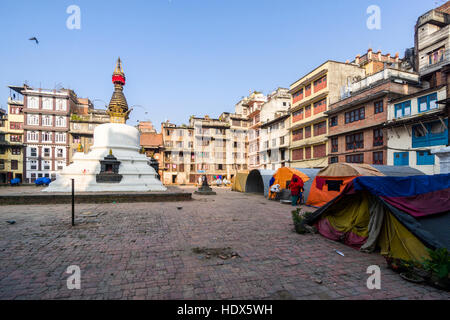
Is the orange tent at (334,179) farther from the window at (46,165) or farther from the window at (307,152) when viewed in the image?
the window at (46,165)

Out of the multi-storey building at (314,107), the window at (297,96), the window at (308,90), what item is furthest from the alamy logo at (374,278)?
the window at (297,96)

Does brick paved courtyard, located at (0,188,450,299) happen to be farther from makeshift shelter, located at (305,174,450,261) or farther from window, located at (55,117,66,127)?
window, located at (55,117,66,127)

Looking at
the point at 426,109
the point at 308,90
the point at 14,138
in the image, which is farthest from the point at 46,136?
the point at 426,109

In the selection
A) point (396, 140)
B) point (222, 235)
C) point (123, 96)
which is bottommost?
point (222, 235)

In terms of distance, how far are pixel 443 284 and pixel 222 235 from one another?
5.36m

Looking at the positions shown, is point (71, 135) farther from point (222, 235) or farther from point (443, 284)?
point (443, 284)

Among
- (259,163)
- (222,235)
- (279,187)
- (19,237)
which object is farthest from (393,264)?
(259,163)

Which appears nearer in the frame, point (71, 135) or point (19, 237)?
point (19, 237)

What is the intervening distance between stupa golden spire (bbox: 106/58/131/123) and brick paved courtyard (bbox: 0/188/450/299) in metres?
18.9

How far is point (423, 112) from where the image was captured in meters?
18.4

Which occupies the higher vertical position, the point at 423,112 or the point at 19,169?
the point at 423,112

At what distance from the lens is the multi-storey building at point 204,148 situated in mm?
50219

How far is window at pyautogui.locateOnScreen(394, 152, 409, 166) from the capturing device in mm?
19438

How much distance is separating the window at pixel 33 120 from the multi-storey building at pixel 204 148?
2564cm
